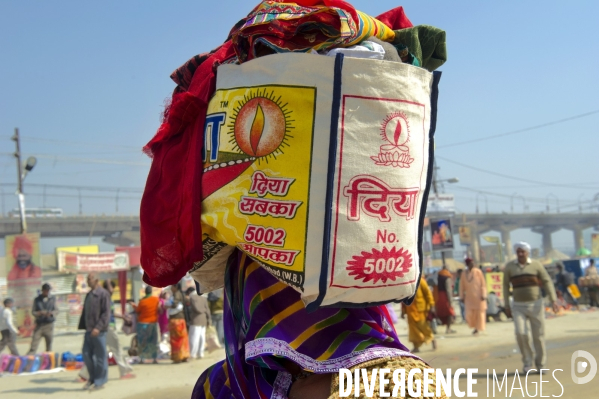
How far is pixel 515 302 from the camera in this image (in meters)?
9.12

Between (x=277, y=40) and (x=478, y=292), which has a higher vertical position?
(x=277, y=40)

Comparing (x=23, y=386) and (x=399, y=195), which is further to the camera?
(x=23, y=386)

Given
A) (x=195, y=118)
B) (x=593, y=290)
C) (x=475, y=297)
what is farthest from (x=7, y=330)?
(x=593, y=290)

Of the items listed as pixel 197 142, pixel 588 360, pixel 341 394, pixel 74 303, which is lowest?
pixel 74 303

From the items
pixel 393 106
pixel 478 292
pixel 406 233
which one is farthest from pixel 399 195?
pixel 478 292

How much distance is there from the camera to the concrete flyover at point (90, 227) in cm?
7281

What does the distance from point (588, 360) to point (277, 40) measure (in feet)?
29.3

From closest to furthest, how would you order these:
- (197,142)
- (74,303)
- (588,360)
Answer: (197,142)
(588,360)
(74,303)

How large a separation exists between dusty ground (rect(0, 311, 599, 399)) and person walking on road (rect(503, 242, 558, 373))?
410 millimetres

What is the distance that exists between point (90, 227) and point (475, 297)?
68912mm

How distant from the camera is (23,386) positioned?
440 inches

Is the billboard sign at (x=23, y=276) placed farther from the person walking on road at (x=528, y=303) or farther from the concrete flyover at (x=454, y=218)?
the concrete flyover at (x=454, y=218)

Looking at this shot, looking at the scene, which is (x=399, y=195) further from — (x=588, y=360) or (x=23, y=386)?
(x=23, y=386)

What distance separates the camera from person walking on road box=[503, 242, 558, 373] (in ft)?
29.2
